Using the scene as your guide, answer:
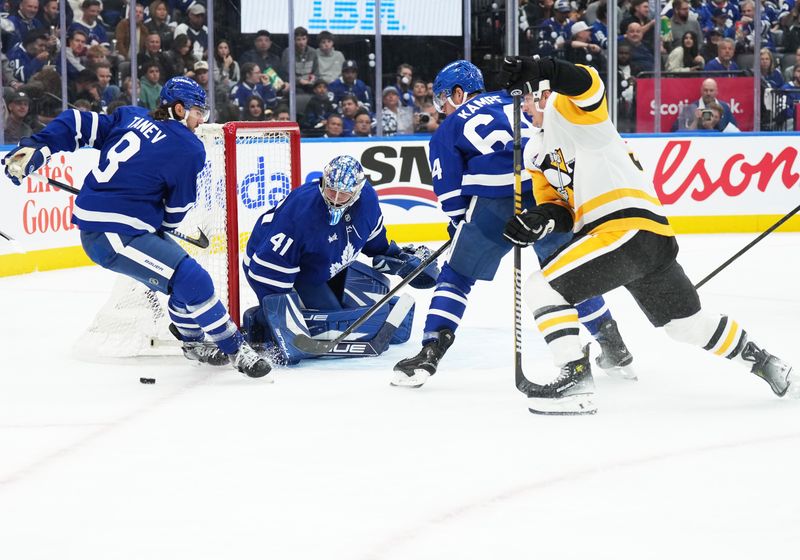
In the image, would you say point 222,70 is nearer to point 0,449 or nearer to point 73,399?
point 73,399

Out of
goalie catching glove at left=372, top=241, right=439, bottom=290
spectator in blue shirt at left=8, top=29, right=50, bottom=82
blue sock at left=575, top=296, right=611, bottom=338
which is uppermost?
spectator in blue shirt at left=8, top=29, right=50, bottom=82

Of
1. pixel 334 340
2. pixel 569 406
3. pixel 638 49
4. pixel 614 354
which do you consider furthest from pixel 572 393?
pixel 638 49

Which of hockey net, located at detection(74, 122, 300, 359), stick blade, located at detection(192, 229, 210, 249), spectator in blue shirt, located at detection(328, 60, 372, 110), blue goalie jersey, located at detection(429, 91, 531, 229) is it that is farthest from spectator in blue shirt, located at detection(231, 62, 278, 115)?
blue goalie jersey, located at detection(429, 91, 531, 229)

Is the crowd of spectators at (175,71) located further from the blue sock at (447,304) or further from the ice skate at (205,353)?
the blue sock at (447,304)

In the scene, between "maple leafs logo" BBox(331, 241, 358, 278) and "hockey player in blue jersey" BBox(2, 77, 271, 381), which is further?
"maple leafs logo" BBox(331, 241, 358, 278)

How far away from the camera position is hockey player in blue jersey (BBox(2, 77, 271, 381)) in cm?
363

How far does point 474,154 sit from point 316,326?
0.80 metres

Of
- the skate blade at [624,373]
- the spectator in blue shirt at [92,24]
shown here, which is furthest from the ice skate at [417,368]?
the spectator in blue shirt at [92,24]

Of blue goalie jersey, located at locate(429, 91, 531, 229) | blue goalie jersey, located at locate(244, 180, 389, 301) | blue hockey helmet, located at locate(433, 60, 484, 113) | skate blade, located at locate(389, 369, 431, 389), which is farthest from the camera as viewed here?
blue goalie jersey, located at locate(244, 180, 389, 301)

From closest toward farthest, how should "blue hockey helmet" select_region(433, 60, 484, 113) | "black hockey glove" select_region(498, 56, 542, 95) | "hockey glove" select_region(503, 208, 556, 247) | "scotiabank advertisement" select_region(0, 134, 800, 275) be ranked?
"black hockey glove" select_region(498, 56, 542, 95) → "hockey glove" select_region(503, 208, 556, 247) → "blue hockey helmet" select_region(433, 60, 484, 113) → "scotiabank advertisement" select_region(0, 134, 800, 275)

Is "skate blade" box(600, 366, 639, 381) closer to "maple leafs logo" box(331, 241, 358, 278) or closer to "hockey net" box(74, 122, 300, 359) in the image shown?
"maple leafs logo" box(331, 241, 358, 278)

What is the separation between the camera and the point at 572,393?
310cm

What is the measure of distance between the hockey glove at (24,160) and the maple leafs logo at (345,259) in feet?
3.23

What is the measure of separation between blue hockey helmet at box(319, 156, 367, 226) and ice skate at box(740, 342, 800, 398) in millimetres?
1320
